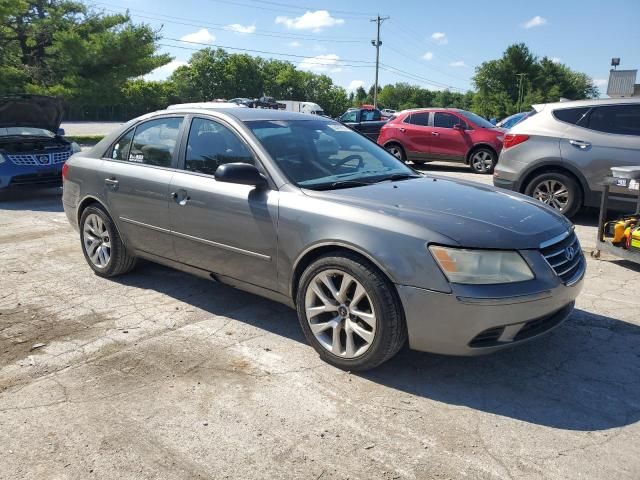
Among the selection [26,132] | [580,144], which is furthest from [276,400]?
[26,132]

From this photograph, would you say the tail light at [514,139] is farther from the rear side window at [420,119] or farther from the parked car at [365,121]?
the parked car at [365,121]

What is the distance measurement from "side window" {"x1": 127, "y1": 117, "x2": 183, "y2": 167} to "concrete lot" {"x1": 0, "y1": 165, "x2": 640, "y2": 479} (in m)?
1.21

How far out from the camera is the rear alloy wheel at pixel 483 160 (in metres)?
13.5

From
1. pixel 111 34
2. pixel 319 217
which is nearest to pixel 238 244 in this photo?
pixel 319 217

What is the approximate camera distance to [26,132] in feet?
33.7

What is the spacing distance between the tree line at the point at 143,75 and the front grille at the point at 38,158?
1157cm

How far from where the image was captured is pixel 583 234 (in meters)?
7.10

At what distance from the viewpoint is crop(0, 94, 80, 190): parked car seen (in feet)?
30.2

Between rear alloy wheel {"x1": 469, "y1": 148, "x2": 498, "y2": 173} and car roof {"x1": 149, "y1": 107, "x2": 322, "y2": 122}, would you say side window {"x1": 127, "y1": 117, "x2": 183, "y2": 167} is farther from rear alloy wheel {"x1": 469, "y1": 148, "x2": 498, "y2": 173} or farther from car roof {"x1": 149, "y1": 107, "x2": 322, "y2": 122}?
rear alloy wheel {"x1": 469, "y1": 148, "x2": 498, "y2": 173}

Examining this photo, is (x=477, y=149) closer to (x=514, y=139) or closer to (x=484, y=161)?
(x=484, y=161)

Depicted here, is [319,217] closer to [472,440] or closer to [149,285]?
[472,440]

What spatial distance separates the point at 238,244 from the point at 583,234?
514 cm

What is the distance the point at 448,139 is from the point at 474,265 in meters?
11.4

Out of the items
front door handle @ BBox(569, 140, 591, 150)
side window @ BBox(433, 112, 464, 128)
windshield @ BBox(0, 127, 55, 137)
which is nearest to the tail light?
front door handle @ BBox(569, 140, 591, 150)
